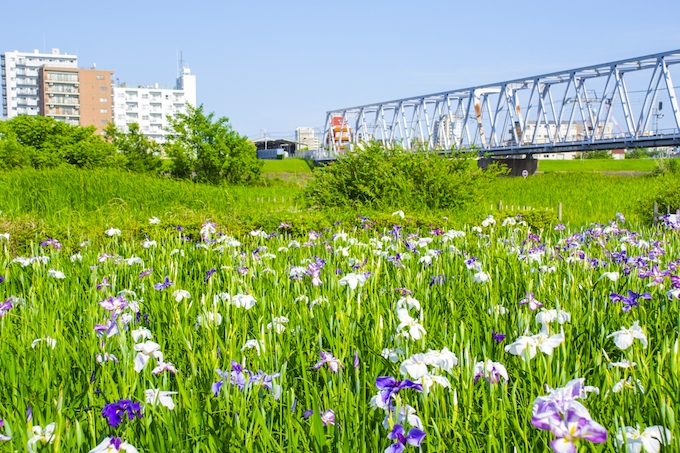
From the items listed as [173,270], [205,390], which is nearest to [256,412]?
[205,390]

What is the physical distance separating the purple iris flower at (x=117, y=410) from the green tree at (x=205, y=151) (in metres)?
18.4

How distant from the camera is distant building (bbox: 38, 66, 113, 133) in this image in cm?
8788

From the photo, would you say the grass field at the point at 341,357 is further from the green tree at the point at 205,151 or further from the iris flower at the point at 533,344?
the green tree at the point at 205,151

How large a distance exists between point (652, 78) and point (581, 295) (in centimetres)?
3427

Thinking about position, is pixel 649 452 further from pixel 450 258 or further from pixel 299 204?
pixel 299 204

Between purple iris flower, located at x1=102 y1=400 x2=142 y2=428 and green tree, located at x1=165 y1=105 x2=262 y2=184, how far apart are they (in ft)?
60.3

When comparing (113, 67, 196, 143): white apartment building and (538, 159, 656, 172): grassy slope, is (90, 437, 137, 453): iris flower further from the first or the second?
(113, 67, 196, 143): white apartment building

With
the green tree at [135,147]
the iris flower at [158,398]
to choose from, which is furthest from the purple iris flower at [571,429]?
the green tree at [135,147]

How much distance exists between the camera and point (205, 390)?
212 cm

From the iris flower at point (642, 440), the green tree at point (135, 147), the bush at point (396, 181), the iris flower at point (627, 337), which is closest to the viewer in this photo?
the iris flower at point (642, 440)

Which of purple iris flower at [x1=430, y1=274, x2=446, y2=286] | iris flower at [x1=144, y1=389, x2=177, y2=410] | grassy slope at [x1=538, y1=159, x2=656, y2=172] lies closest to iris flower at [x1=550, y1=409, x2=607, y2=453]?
iris flower at [x1=144, y1=389, x2=177, y2=410]


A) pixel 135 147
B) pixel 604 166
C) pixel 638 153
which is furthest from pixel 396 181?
pixel 638 153

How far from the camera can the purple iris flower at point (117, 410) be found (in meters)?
1.53

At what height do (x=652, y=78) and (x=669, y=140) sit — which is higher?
(x=652, y=78)
